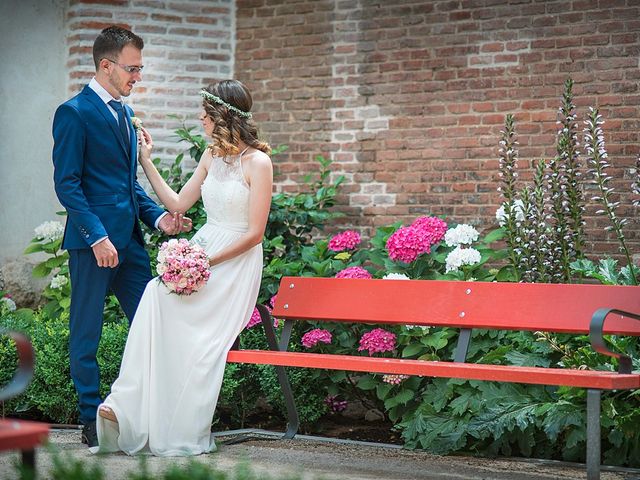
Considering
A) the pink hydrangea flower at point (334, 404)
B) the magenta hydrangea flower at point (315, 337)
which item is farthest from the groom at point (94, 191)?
the pink hydrangea flower at point (334, 404)

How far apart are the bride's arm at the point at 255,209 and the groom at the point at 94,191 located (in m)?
0.53

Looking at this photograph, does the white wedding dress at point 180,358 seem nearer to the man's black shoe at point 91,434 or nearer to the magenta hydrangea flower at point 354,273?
the man's black shoe at point 91,434

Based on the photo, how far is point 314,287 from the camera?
18.9 ft

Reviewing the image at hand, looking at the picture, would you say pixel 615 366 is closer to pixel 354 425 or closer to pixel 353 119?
pixel 354 425

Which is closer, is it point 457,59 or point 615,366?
point 615,366

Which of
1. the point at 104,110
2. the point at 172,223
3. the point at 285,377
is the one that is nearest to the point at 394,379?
the point at 285,377

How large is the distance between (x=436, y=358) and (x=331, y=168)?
273cm

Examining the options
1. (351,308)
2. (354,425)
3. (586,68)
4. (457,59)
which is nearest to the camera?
(351,308)

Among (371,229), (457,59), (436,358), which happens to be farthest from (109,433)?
(457,59)

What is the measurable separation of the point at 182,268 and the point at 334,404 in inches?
72.2

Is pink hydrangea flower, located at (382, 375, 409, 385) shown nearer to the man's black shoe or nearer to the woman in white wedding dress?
the woman in white wedding dress

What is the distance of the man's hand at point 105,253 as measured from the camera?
503 cm

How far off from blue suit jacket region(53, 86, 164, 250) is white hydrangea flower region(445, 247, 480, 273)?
1837 millimetres

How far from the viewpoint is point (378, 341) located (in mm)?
5906
